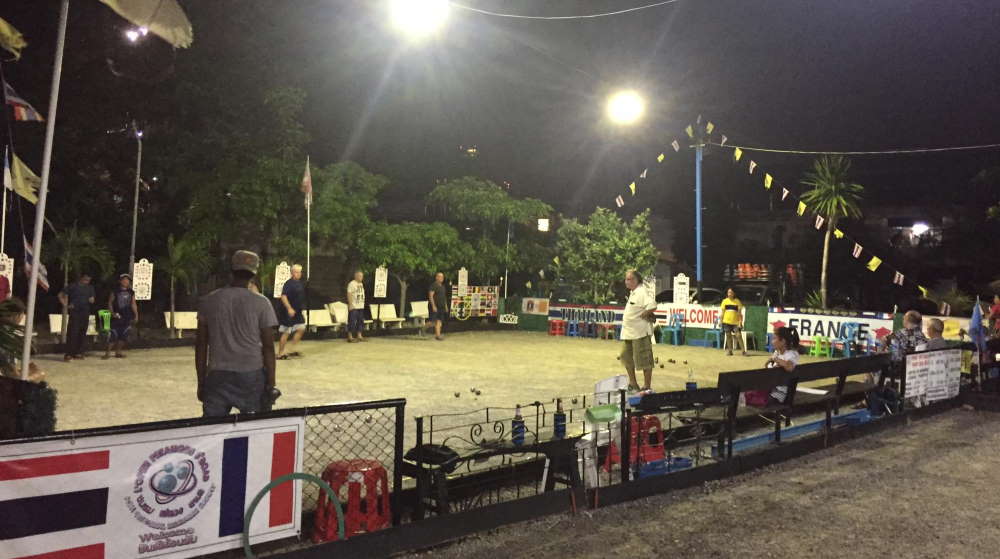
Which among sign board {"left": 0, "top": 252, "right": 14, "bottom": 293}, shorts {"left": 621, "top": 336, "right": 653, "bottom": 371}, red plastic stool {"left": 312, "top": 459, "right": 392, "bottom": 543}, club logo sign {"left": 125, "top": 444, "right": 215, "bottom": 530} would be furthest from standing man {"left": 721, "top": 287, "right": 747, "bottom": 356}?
club logo sign {"left": 125, "top": 444, "right": 215, "bottom": 530}

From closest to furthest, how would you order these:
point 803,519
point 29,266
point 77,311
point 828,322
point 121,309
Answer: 1. point 803,519
2. point 29,266
3. point 77,311
4. point 121,309
5. point 828,322

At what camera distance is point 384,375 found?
40.4 feet

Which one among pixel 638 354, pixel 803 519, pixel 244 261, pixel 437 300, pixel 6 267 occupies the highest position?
pixel 6 267

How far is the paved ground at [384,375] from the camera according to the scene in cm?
917

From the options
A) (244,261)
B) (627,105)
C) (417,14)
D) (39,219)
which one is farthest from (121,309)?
(627,105)

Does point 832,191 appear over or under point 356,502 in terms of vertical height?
over

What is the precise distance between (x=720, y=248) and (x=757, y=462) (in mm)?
32955

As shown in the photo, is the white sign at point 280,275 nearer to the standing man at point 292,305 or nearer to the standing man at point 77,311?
the standing man at point 292,305

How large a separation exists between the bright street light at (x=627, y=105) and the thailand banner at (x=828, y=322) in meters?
6.47

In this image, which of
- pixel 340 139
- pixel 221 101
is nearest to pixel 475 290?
pixel 340 139

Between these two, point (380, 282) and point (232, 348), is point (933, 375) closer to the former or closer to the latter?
point (232, 348)

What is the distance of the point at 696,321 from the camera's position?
67.8 ft

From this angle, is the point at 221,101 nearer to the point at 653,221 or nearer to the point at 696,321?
the point at 696,321

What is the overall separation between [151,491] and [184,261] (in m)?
16.6
